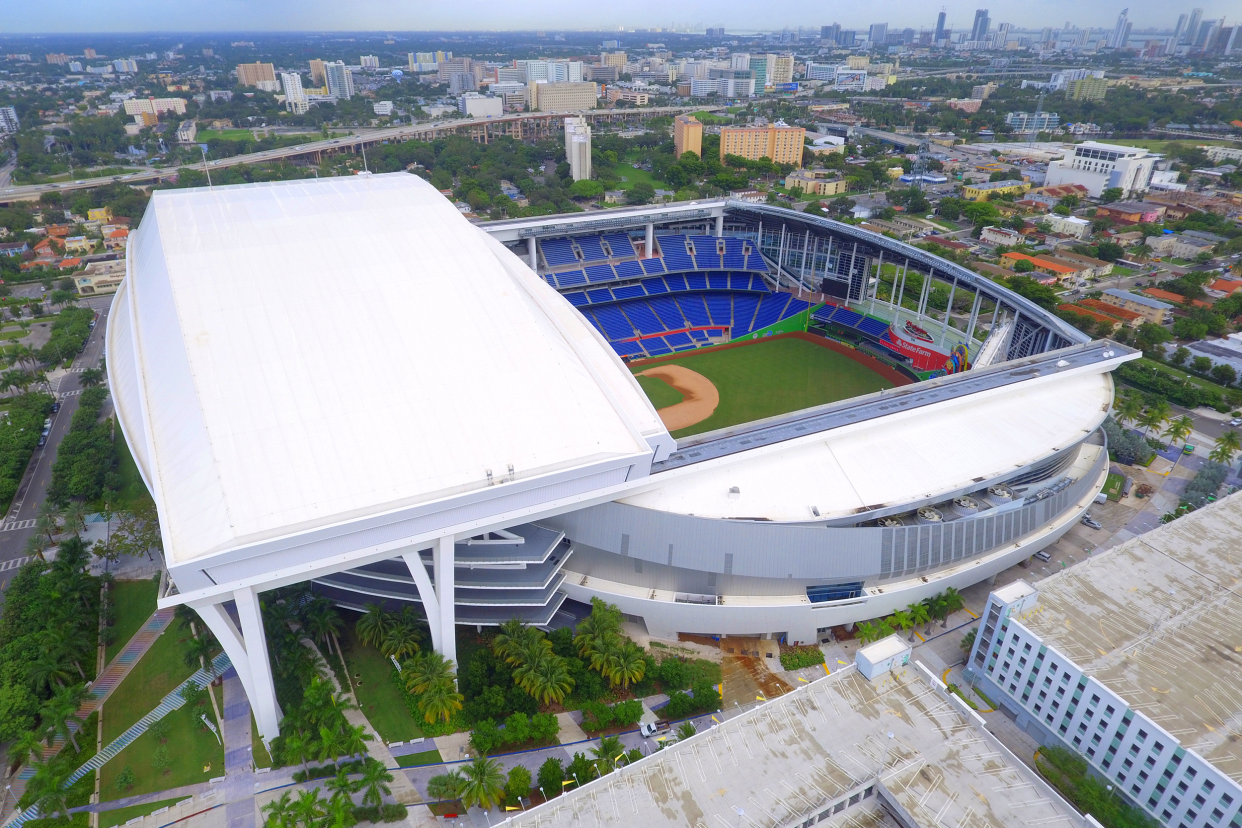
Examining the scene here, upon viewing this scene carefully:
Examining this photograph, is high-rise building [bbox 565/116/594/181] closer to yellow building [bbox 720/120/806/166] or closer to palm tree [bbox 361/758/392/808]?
yellow building [bbox 720/120/806/166]

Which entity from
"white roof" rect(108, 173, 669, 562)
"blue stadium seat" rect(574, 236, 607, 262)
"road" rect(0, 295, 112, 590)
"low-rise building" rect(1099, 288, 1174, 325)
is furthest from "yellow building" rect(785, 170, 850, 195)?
"road" rect(0, 295, 112, 590)

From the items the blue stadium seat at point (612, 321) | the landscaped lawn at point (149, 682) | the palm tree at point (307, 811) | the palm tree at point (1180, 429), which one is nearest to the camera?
the palm tree at point (307, 811)

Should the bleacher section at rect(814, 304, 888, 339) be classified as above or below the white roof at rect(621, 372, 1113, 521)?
below

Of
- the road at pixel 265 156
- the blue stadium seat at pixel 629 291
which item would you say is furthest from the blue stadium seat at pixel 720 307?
the road at pixel 265 156

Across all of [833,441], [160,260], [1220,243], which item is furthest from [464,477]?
[1220,243]

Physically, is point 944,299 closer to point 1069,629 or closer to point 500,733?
point 1069,629

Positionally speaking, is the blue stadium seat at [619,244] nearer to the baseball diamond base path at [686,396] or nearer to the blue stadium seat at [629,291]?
the blue stadium seat at [629,291]

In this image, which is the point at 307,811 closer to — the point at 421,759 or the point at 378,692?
the point at 421,759
